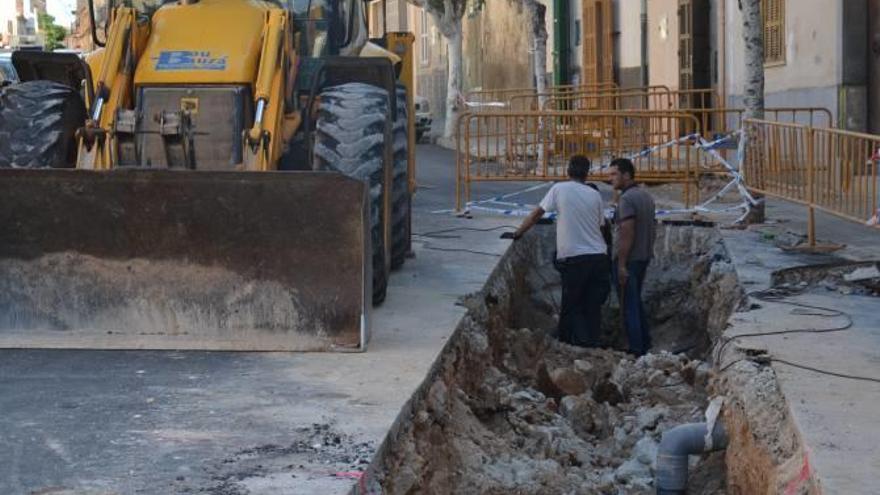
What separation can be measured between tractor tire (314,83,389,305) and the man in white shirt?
1.75 metres

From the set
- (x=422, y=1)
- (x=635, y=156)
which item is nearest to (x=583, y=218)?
(x=635, y=156)

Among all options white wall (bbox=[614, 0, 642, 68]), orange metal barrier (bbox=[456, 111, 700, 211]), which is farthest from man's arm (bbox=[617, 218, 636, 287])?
white wall (bbox=[614, 0, 642, 68])

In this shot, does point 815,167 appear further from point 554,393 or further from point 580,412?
point 580,412

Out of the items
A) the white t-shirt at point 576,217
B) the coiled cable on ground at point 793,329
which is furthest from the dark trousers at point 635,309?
the coiled cable on ground at point 793,329

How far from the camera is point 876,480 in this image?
6.29 m

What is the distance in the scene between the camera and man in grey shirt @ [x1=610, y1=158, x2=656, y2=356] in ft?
40.4

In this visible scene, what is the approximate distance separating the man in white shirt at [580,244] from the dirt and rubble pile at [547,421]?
376 mm

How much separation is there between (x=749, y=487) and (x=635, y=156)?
10552 mm

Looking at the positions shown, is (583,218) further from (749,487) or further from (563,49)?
(563,49)

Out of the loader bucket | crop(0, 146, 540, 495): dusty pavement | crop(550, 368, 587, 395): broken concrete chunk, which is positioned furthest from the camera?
crop(550, 368, 587, 395): broken concrete chunk

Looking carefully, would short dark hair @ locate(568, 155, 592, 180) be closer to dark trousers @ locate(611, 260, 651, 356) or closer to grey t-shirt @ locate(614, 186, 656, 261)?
grey t-shirt @ locate(614, 186, 656, 261)

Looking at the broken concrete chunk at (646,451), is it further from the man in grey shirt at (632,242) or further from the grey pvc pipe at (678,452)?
the man in grey shirt at (632,242)

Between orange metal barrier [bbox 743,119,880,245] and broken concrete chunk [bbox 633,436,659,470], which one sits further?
orange metal barrier [bbox 743,119,880,245]

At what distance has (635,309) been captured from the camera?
12.6 m
